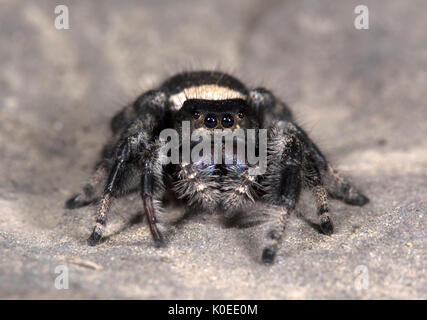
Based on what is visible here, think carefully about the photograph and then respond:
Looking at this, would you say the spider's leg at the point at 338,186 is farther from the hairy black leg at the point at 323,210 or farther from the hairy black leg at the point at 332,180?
the hairy black leg at the point at 323,210

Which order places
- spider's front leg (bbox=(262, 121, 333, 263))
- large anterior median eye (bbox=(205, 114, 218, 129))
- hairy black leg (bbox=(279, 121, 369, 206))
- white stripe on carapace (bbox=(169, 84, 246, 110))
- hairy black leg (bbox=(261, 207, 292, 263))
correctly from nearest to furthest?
hairy black leg (bbox=(261, 207, 292, 263)), spider's front leg (bbox=(262, 121, 333, 263)), large anterior median eye (bbox=(205, 114, 218, 129)), hairy black leg (bbox=(279, 121, 369, 206)), white stripe on carapace (bbox=(169, 84, 246, 110))

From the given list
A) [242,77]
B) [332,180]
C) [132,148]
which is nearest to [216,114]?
[132,148]

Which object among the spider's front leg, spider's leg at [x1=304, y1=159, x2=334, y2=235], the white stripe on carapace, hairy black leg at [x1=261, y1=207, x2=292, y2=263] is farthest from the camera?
the white stripe on carapace

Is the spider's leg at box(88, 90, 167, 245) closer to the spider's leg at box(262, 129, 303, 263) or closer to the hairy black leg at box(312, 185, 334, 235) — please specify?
the spider's leg at box(262, 129, 303, 263)

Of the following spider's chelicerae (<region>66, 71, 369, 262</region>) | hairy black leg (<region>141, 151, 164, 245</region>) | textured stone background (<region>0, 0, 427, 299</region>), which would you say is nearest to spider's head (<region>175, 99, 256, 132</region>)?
spider's chelicerae (<region>66, 71, 369, 262</region>)

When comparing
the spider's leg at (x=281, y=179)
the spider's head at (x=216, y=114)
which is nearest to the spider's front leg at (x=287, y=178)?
the spider's leg at (x=281, y=179)

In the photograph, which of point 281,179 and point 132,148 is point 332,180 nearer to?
point 281,179

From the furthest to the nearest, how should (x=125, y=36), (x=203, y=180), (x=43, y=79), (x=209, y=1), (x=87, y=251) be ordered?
(x=209, y=1)
(x=125, y=36)
(x=43, y=79)
(x=203, y=180)
(x=87, y=251)
